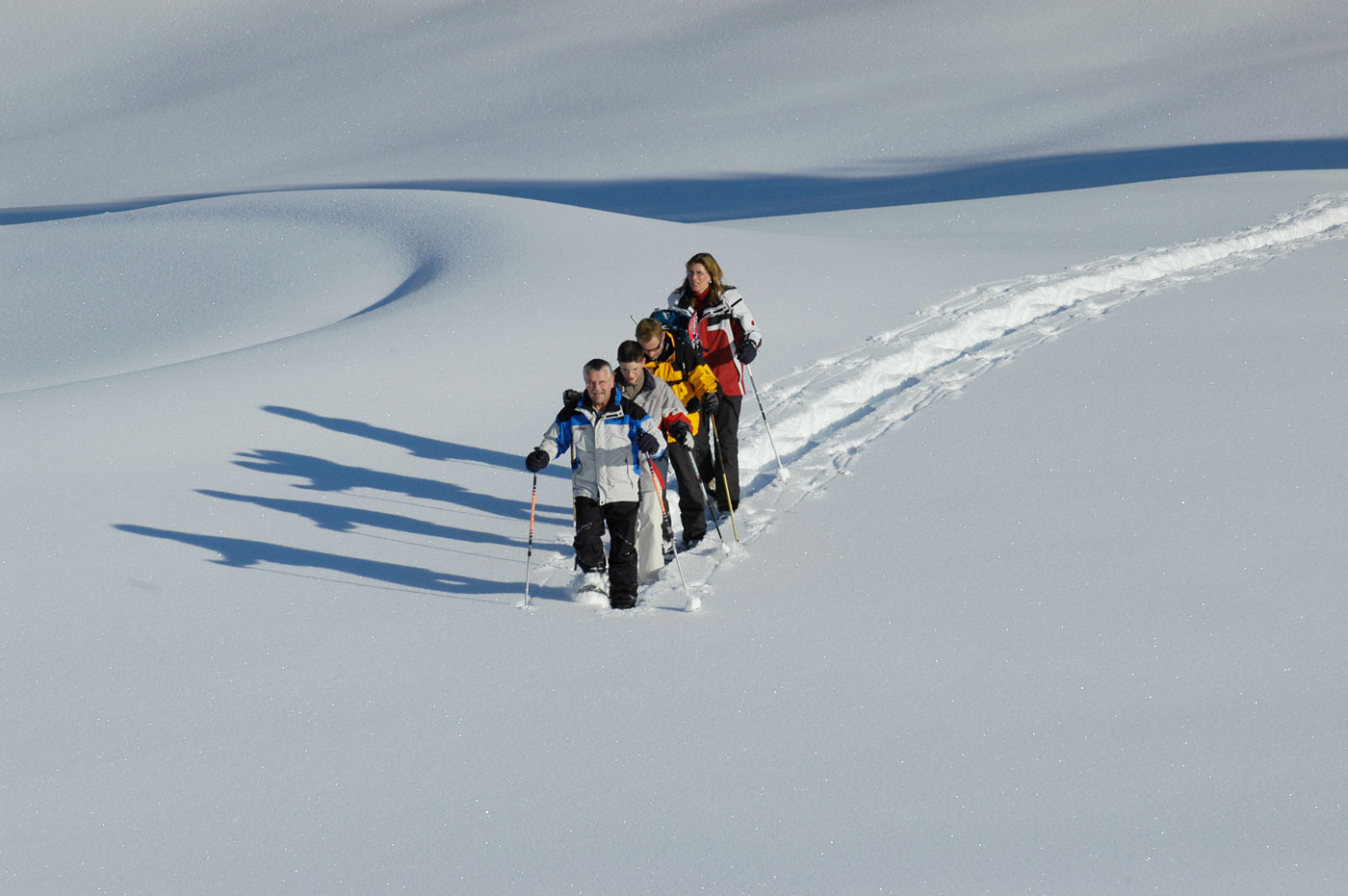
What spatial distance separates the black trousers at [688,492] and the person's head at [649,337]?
504 millimetres

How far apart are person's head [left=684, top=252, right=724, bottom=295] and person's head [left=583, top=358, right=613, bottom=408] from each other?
1.29 meters

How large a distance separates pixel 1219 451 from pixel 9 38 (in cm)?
5596

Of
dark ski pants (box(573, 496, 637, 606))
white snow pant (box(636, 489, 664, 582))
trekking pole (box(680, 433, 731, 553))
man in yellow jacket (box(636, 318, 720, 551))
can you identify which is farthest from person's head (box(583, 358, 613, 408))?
trekking pole (box(680, 433, 731, 553))

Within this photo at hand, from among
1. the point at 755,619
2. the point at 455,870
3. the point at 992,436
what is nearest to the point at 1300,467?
the point at 992,436

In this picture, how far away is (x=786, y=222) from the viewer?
20953 mm

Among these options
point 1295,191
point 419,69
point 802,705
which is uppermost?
point 419,69

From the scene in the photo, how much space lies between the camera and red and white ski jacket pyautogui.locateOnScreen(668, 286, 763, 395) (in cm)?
689

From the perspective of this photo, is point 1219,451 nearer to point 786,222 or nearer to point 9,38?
point 786,222

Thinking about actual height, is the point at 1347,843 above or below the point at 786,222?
below

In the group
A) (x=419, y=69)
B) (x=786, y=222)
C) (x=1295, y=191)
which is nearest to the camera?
(x=1295, y=191)

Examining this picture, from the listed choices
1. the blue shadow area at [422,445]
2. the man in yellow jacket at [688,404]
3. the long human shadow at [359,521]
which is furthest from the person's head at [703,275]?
the long human shadow at [359,521]

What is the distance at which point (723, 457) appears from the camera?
6859 mm

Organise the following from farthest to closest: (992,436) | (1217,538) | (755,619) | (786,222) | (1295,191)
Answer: (786,222) < (1295,191) < (992,436) < (1217,538) < (755,619)

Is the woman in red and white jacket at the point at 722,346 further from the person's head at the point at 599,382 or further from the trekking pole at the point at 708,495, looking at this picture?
the person's head at the point at 599,382
